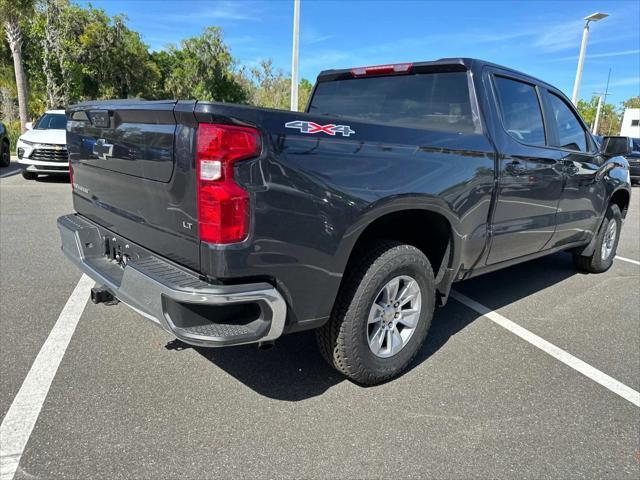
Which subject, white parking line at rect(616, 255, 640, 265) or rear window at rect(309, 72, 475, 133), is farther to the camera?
white parking line at rect(616, 255, 640, 265)

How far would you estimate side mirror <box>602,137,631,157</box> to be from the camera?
4.79 metres

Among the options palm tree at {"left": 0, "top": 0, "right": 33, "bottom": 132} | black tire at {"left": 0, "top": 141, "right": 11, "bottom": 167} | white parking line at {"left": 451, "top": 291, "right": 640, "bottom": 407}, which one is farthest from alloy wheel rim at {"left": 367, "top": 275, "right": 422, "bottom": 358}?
palm tree at {"left": 0, "top": 0, "right": 33, "bottom": 132}

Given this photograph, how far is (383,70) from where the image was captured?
398cm

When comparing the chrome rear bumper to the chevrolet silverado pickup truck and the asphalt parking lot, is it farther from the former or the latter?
the asphalt parking lot

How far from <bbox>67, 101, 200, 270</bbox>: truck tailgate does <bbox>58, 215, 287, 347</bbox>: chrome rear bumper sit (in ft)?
0.43

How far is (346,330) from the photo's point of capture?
2744mm

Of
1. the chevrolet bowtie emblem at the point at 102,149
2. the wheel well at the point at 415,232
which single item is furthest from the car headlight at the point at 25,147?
the wheel well at the point at 415,232

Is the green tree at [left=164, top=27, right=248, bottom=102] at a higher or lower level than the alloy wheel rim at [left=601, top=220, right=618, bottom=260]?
higher

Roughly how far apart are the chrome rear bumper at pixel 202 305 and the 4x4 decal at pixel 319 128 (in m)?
0.75

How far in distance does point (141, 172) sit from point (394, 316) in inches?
66.9

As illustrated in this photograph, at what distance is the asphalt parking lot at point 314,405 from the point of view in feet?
7.69

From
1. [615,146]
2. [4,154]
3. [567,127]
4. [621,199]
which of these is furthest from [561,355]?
[4,154]

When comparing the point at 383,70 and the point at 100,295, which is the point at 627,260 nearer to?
the point at 383,70

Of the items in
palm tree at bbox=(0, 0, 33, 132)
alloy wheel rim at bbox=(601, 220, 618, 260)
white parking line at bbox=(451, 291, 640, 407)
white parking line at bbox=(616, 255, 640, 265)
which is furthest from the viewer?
palm tree at bbox=(0, 0, 33, 132)
